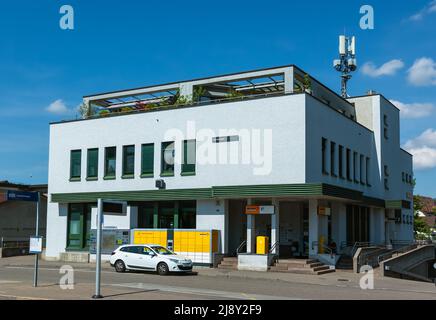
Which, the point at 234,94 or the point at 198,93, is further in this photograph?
the point at 198,93

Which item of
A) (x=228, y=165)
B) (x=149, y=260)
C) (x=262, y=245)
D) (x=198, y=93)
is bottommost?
(x=149, y=260)

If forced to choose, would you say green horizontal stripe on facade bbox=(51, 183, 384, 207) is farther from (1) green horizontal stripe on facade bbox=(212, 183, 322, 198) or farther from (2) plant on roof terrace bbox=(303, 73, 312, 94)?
(2) plant on roof terrace bbox=(303, 73, 312, 94)

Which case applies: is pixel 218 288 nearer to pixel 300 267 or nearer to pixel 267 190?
pixel 300 267

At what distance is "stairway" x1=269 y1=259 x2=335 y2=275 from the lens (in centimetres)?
2817

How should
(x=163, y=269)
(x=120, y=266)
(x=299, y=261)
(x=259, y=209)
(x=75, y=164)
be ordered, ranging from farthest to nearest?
(x=75, y=164), (x=259, y=209), (x=299, y=261), (x=120, y=266), (x=163, y=269)

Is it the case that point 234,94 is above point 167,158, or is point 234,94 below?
above

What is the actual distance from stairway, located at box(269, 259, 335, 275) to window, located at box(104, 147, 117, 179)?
13.1 meters

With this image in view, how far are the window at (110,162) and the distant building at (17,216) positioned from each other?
1593 centimetres

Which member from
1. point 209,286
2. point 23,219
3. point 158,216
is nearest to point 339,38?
point 158,216

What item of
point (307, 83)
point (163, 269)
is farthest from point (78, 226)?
point (307, 83)

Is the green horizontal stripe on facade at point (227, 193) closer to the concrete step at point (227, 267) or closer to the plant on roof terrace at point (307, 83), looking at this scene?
the concrete step at point (227, 267)

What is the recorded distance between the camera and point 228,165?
31688 millimetres

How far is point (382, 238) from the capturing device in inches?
1705

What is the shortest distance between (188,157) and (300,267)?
951 cm
